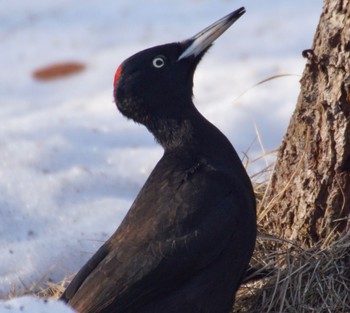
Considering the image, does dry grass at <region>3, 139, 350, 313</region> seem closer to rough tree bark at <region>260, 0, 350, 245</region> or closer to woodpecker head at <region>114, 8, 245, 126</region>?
rough tree bark at <region>260, 0, 350, 245</region>

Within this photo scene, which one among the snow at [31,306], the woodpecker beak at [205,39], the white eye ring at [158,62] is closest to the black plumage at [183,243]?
the woodpecker beak at [205,39]

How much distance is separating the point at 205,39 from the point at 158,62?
272mm

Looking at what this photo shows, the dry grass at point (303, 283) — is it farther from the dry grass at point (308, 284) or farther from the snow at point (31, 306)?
the snow at point (31, 306)

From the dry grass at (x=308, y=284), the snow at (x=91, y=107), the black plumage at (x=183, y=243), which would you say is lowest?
the dry grass at (x=308, y=284)

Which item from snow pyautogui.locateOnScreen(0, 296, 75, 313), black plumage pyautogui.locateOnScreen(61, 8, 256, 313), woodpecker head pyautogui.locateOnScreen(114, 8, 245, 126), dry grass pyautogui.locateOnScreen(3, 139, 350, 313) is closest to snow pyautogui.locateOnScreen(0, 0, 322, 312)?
snow pyautogui.locateOnScreen(0, 296, 75, 313)

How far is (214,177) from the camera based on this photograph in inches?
215

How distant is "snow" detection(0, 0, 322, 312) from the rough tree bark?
0.67 meters

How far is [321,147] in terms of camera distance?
18.7 feet

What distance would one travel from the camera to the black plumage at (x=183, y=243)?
208 inches

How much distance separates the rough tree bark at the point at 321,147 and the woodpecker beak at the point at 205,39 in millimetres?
444

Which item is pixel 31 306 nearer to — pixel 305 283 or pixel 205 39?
pixel 305 283

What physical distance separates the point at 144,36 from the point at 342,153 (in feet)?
19.6

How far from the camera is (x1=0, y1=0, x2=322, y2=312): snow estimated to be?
736cm

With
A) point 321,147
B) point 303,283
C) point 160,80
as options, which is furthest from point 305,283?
point 160,80
